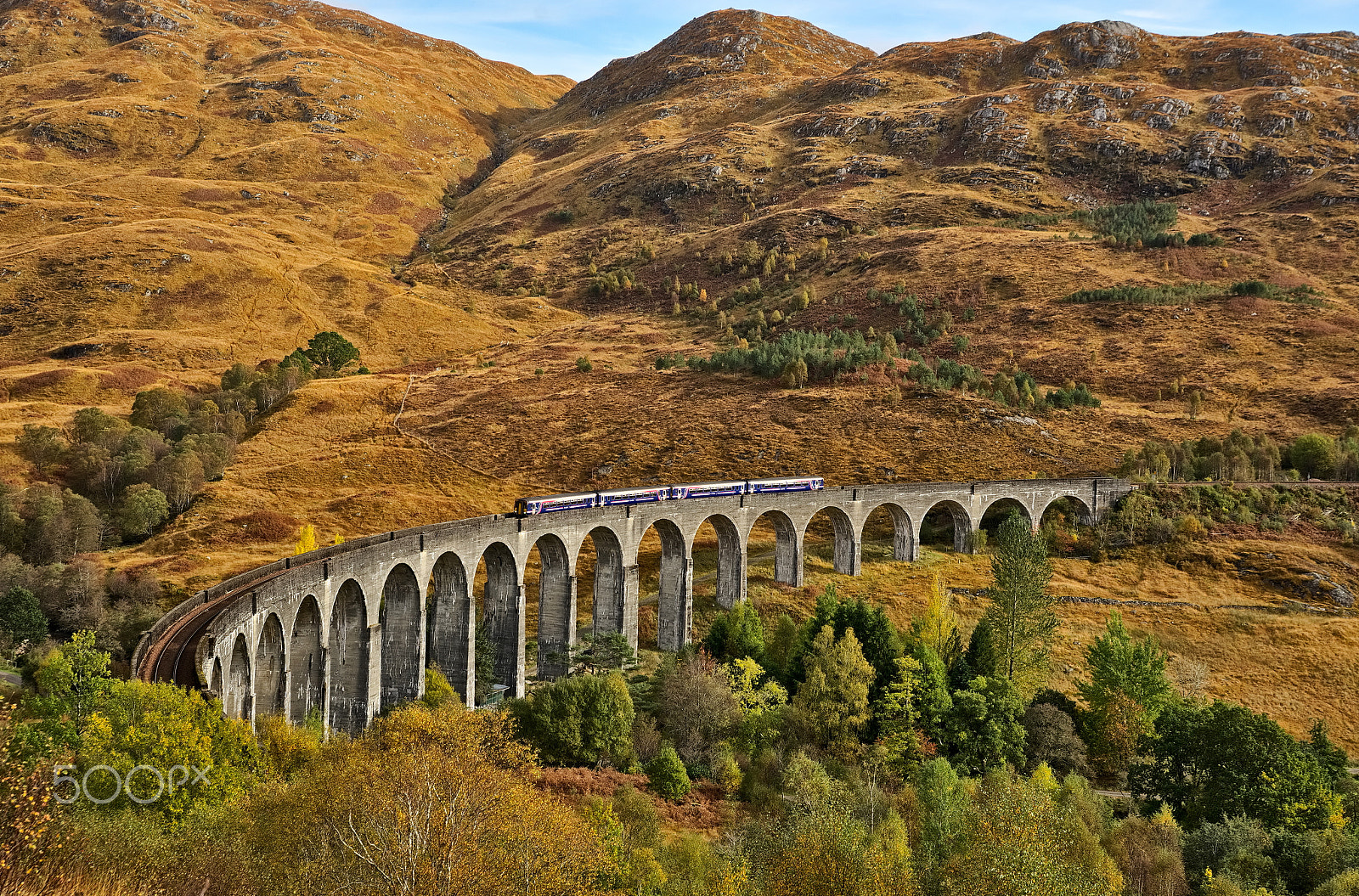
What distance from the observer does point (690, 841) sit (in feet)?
108

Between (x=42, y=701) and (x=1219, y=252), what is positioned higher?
(x=1219, y=252)

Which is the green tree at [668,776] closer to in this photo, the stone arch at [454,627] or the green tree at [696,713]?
the green tree at [696,713]

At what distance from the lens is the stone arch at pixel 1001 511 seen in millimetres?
77812

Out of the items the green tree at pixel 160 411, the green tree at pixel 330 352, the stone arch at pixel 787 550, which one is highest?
the green tree at pixel 330 352

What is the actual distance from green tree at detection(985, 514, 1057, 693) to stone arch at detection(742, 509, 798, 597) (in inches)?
655

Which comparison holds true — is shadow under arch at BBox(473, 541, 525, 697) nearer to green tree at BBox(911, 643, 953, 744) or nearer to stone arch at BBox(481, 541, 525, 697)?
stone arch at BBox(481, 541, 525, 697)

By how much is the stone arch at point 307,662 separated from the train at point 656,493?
14.1 meters

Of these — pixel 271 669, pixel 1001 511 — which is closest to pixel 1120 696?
pixel 1001 511

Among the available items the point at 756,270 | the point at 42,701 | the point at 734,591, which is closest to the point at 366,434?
the point at 734,591

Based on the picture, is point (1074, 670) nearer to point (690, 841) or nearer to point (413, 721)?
point (690, 841)

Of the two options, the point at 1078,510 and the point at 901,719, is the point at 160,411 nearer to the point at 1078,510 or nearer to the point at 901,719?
the point at 901,719

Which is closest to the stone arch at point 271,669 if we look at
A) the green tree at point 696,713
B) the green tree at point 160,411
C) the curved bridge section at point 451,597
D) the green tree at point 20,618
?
the curved bridge section at point 451,597

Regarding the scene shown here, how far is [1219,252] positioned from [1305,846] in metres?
132

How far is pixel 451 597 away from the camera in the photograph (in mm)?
49812
